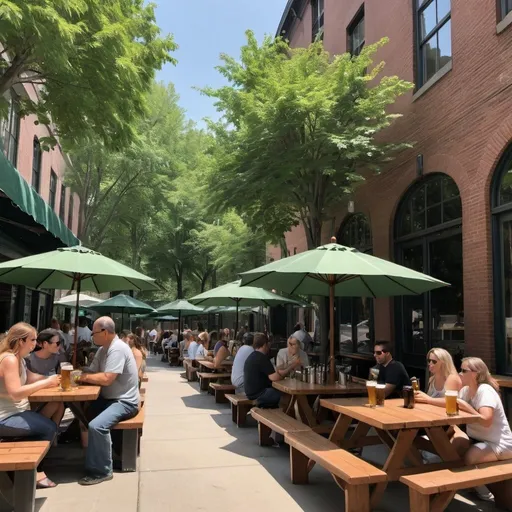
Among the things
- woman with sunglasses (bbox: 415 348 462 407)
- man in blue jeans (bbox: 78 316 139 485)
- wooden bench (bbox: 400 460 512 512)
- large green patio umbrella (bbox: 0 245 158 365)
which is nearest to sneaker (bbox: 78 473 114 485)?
man in blue jeans (bbox: 78 316 139 485)

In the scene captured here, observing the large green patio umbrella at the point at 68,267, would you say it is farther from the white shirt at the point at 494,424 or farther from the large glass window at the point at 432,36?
the large glass window at the point at 432,36

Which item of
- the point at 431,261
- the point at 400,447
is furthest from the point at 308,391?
the point at 431,261

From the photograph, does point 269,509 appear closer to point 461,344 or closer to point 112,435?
point 112,435

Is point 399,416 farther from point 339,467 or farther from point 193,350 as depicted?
point 193,350

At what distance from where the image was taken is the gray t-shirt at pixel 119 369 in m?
5.45

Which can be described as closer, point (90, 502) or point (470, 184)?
point (90, 502)

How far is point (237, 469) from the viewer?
5684 mm

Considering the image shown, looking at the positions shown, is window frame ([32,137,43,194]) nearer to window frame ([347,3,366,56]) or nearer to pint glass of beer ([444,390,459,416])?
window frame ([347,3,366,56])

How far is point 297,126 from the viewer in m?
10.4

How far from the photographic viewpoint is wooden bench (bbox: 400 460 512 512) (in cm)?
379

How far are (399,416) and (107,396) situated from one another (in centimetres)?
310

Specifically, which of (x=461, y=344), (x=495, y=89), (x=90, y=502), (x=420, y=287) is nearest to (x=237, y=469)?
(x=90, y=502)

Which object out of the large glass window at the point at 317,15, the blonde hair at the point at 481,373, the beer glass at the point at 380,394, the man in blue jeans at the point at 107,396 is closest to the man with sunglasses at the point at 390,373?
the beer glass at the point at 380,394

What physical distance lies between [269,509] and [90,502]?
1599mm
